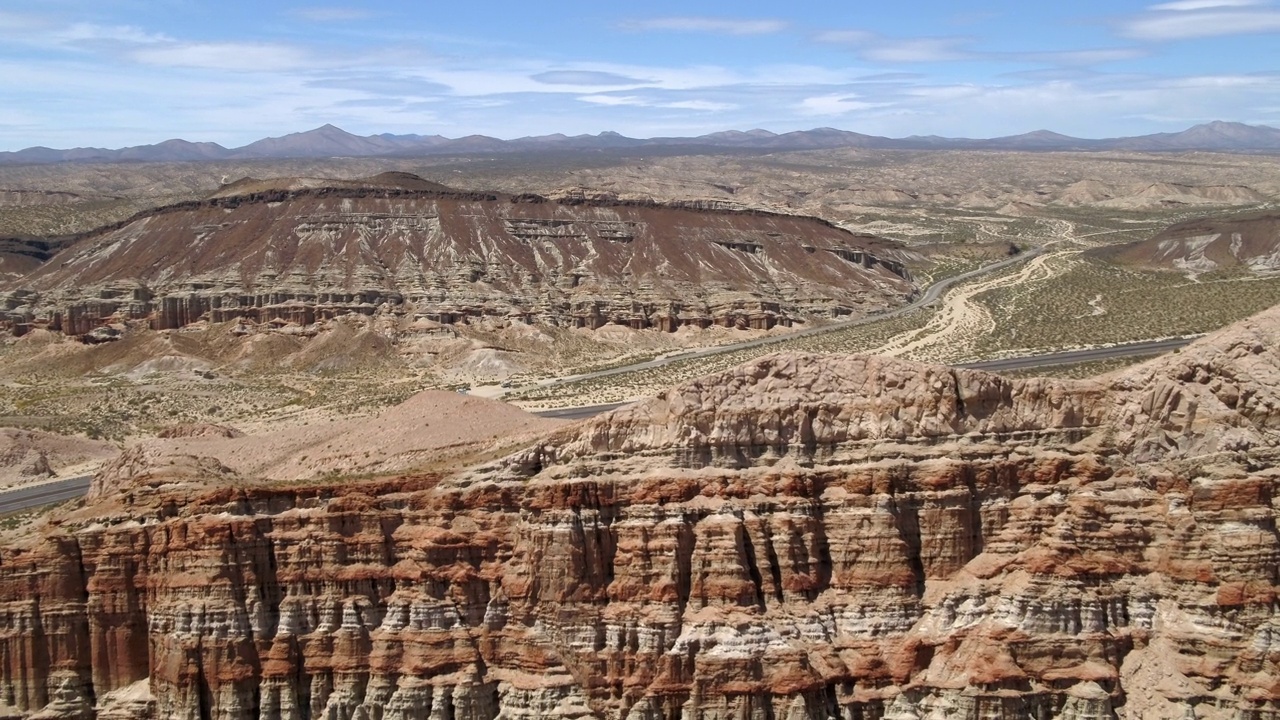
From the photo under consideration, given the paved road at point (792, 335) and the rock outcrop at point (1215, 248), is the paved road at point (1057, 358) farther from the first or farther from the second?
the rock outcrop at point (1215, 248)

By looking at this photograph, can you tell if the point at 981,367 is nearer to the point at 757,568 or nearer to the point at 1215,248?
the point at 757,568

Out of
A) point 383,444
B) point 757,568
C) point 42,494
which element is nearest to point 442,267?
point 42,494

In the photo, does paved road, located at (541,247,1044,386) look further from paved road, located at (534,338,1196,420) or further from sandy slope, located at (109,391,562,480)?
sandy slope, located at (109,391,562,480)

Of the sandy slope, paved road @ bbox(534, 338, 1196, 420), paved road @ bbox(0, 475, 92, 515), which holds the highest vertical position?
the sandy slope

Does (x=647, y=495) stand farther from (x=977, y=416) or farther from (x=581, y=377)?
(x=581, y=377)

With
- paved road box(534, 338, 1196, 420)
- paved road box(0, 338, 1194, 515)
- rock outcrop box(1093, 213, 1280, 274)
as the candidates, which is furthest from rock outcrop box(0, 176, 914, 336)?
paved road box(0, 338, 1194, 515)

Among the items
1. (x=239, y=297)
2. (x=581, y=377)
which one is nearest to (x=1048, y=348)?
(x=581, y=377)
